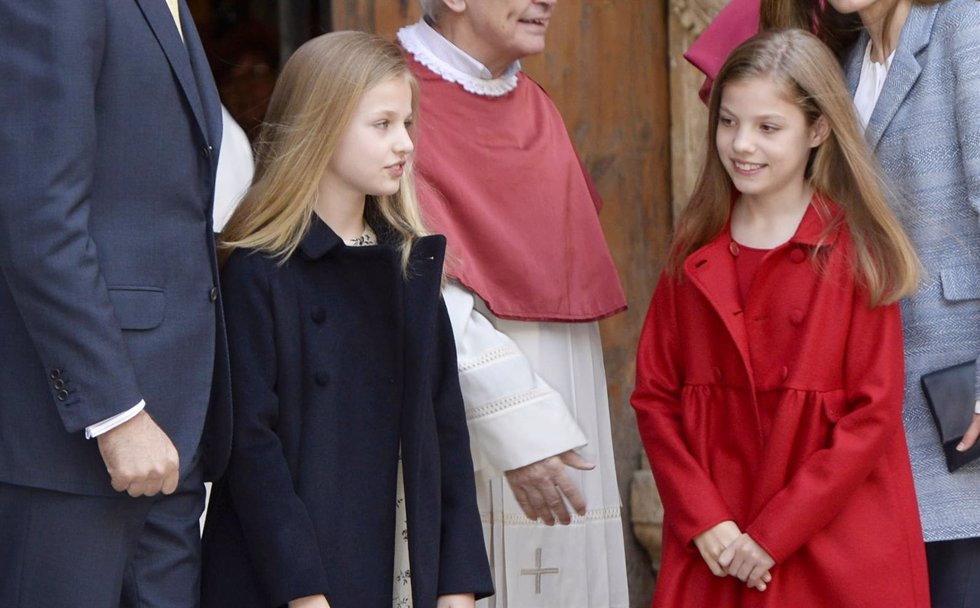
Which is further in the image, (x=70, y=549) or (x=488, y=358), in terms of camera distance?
(x=488, y=358)

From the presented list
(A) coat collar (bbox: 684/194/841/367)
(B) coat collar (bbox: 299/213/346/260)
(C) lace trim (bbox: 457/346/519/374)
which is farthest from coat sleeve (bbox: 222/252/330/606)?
(A) coat collar (bbox: 684/194/841/367)

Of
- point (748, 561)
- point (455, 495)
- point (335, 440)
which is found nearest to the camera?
point (335, 440)

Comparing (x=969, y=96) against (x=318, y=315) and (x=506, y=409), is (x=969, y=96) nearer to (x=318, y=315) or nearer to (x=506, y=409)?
(x=506, y=409)

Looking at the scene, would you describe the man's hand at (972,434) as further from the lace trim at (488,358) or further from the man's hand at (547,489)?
the lace trim at (488,358)

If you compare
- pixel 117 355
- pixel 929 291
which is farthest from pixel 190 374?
pixel 929 291

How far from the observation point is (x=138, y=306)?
2574 mm

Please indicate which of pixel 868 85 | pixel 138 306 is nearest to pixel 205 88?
pixel 138 306

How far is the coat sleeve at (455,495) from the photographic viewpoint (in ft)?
9.64

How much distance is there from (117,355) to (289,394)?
0.42m

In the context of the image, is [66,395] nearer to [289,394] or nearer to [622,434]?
[289,394]

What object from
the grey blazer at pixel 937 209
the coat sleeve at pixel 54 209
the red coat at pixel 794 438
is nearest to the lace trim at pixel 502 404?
the red coat at pixel 794 438

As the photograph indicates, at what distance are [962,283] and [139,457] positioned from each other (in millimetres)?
1589

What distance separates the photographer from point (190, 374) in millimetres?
2654

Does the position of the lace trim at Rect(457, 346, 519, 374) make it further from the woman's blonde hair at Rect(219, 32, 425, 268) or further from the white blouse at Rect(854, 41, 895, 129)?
the white blouse at Rect(854, 41, 895, 129)
